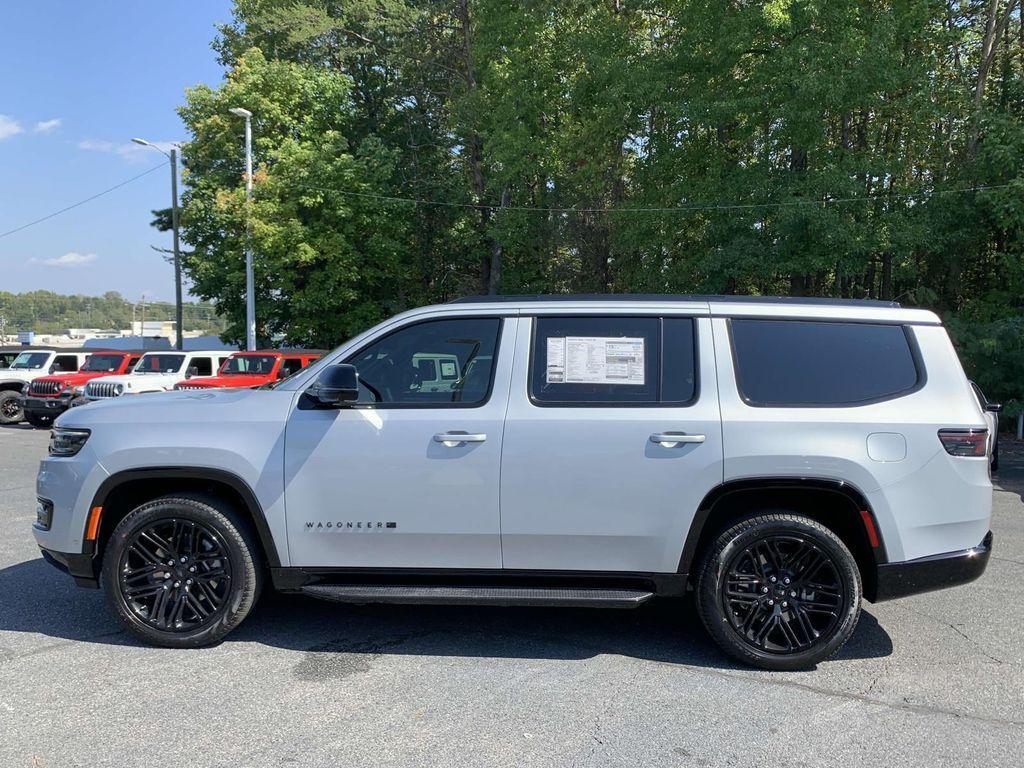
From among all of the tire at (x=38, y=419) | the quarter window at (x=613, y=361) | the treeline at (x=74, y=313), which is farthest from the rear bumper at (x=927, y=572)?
the treeline at (x=74, y=313)

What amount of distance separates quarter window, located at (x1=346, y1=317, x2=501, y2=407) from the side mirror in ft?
0.65

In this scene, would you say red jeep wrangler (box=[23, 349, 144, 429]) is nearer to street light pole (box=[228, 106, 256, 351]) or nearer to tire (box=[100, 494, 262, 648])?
street light pole (box=[228, 106, 256, 351])

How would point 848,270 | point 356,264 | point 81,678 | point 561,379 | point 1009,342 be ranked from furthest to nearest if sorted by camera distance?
point 356,264, point 848,270, point 1009,342, point 561,379, point 81,678

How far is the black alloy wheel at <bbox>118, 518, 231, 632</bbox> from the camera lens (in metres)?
4.25

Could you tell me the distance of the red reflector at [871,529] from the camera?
3.99m

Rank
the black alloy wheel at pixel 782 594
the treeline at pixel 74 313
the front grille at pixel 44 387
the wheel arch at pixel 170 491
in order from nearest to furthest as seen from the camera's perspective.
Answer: the black alloy wheel at pixel 782 594, the wheel arch at pixel 170 491, the front grille at pixel 44 387, the treeline at pixel 74 313

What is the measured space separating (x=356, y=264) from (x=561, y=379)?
83.0 feet

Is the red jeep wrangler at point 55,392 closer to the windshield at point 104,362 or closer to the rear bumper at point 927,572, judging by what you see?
the windshield at point 104,362

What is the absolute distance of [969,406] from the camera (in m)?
4.06

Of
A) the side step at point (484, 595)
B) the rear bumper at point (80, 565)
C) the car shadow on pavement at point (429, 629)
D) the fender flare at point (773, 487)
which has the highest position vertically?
the fender flare at point (773, 487)

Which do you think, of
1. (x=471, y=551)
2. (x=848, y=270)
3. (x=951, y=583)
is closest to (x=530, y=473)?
(x=471, y=551)

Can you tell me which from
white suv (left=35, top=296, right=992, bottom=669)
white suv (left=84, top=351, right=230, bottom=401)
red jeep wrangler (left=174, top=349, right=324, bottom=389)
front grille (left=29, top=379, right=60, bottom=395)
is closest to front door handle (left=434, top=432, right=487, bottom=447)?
white suv (left=35, top=296, right=992, bottom=669)

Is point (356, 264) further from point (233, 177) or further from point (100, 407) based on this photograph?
point (100, 407)

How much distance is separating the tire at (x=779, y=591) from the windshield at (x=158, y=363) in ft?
50.3
